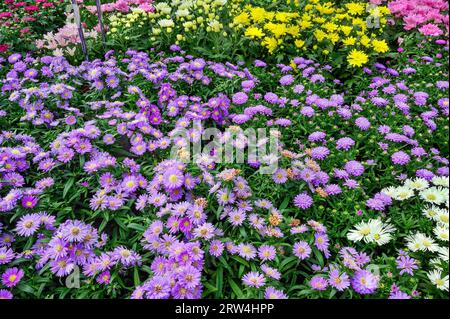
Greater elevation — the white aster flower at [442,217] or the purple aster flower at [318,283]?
the white aster flower at [442,217]

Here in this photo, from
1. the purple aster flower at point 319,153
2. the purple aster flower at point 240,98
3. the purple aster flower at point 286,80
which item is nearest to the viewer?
the purple aster flower at point 319,153

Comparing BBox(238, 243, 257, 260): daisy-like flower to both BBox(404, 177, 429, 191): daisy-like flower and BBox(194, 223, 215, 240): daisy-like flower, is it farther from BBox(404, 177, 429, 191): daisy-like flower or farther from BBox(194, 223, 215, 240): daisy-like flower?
BBox(404, 177, 429, 191): daisy-like flower

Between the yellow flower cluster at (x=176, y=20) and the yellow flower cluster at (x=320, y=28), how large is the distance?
0.22 metres

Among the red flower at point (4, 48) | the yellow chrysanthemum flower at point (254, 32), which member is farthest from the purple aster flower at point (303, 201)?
the red flower at point (4, 48)

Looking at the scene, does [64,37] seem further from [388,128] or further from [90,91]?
[388,128]

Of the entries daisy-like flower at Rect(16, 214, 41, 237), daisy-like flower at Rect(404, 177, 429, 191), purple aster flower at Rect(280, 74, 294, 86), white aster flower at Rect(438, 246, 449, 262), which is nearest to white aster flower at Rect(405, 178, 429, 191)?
daisy-like flower at Rect(404, 177, 429, 191)

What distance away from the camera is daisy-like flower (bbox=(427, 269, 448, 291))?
1940 millimetres

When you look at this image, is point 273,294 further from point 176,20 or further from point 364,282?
point 176,20

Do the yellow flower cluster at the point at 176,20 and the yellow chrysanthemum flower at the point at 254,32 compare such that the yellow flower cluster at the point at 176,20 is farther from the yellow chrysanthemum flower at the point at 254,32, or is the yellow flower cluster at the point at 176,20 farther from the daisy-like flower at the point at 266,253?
the daisy-like flower at the point at 266,253

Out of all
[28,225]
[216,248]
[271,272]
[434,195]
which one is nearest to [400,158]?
[434,195]

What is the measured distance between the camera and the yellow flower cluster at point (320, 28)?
394cm

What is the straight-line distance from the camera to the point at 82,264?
6.88 feet

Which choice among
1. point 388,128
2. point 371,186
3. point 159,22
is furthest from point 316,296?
point 159,22

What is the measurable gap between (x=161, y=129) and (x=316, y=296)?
1704mm
